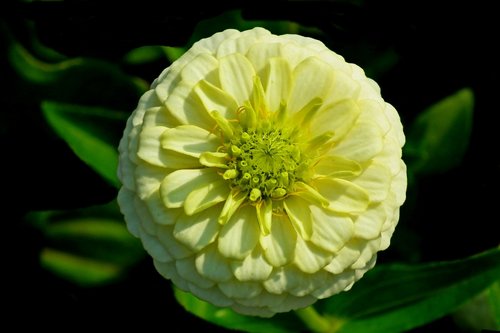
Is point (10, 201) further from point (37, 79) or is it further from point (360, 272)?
point (360, 272)

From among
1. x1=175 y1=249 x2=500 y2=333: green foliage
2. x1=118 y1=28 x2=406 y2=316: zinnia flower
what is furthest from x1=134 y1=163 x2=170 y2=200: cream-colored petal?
x1=175 y1=249 x2=500 y2=333: green foliage

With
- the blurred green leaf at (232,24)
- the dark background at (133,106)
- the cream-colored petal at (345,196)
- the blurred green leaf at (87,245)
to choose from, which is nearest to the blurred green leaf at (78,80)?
the dark background at (133,106)

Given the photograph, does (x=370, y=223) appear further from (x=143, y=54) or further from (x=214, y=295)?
(x=143, y=54)

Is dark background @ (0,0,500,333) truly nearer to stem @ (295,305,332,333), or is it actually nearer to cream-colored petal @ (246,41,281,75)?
stem @ (295,305,332,333)

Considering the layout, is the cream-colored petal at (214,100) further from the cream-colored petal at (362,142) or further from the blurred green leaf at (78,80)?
the blurred green leaf at (78,80)

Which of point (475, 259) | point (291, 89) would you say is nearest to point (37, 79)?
point (291, 89)

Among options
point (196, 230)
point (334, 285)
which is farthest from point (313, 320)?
point (196, 230)
